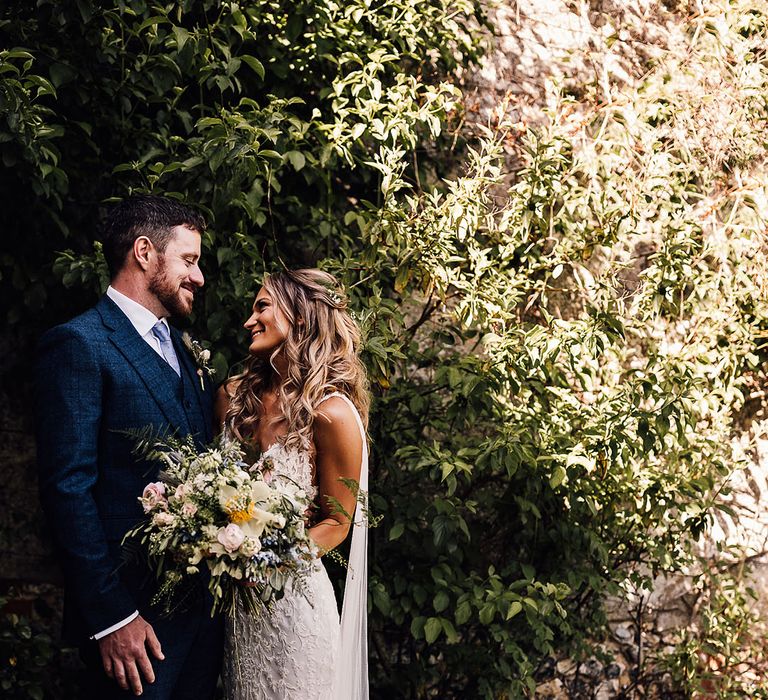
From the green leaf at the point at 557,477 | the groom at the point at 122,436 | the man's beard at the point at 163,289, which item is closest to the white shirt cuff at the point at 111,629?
the groom at the point at 122,436

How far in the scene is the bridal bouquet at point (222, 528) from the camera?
211cm

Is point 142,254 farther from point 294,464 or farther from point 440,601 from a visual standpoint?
point 440,601

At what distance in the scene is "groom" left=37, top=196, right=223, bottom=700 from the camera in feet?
7.27

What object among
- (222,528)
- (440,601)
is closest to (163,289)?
(222,528)

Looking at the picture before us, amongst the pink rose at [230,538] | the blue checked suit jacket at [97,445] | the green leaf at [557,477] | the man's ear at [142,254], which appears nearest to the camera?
the pink rose at [230,538]

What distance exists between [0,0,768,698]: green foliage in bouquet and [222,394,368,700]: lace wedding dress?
2.03 ft

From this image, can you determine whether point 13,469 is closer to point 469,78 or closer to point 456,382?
point 456,382

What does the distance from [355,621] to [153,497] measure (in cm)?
87

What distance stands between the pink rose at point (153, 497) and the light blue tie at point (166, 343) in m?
0.48

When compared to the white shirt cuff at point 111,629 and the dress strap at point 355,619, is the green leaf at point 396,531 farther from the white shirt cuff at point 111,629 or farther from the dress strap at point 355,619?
the white shirt cuff at point 111,629

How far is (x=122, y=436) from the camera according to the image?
2365mm

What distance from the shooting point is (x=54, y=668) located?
3484 millimetres

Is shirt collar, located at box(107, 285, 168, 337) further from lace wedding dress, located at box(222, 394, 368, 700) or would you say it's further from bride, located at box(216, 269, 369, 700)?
lace wedding dress, located at box(222, 394, 368, 700)

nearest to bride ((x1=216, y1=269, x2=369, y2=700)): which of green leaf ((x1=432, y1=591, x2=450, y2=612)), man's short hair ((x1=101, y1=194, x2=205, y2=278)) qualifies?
man's short hair ((x1=101, y1=194, x2=205, y2=278))
